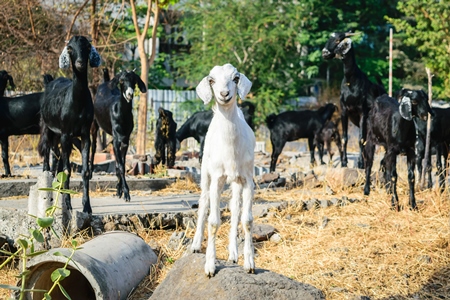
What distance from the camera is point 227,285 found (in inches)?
216

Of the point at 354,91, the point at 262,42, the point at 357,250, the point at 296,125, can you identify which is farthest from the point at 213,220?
the point at 262,42

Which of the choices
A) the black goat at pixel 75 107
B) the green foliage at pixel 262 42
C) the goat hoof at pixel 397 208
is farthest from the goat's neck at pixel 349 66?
the green foliage at pixel 262 42

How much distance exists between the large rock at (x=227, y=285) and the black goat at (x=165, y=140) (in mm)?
8131

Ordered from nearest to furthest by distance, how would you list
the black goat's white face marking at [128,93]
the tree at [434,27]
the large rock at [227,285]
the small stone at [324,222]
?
the large rock at [227,285] < the small stone at [324,222] < the black goat's white face marking at [128,93] < the tree at [434,27]

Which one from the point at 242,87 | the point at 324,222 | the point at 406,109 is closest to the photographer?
the point at 242,87

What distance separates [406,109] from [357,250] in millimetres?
2318

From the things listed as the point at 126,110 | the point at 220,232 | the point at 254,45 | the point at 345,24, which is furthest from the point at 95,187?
the point at 345,24

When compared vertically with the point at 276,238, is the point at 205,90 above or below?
above

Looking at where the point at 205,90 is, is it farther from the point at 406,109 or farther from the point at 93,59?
the point at 406,109

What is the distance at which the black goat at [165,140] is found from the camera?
14008mm

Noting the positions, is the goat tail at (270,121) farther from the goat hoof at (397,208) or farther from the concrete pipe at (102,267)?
the concrete pipe at (102,267)

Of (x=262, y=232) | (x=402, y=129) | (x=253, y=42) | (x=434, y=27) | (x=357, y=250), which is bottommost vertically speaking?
(x=357, y=250)

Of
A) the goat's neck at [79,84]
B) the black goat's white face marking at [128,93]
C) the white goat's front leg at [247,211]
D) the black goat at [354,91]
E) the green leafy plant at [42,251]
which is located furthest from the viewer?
the black goat at [354,91]

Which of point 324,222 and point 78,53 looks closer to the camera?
point 78,53
